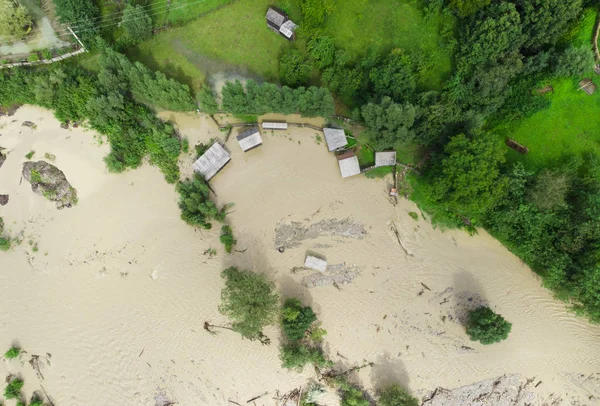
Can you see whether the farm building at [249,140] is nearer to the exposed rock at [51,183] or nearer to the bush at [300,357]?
the exposed rock at [51,183]

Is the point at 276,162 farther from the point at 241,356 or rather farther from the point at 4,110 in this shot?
the point at 4,110

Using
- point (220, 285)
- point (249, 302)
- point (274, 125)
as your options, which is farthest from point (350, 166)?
point (220, 285)

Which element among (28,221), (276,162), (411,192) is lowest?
(411,192)

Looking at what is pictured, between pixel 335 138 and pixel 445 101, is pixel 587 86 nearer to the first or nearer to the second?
pixel 445 101

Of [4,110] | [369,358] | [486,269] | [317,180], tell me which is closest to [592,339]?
[486,269]

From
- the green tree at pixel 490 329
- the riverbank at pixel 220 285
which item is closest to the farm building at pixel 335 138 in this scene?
the riverbank at pixel 220 285

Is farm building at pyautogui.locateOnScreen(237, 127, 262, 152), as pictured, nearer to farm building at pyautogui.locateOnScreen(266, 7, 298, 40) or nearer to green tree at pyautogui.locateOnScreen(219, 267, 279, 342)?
farm building at pyautogui.locateOnScreen(266, 7, 298, 40)

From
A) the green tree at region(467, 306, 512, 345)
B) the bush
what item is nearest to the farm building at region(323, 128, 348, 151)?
the bush
